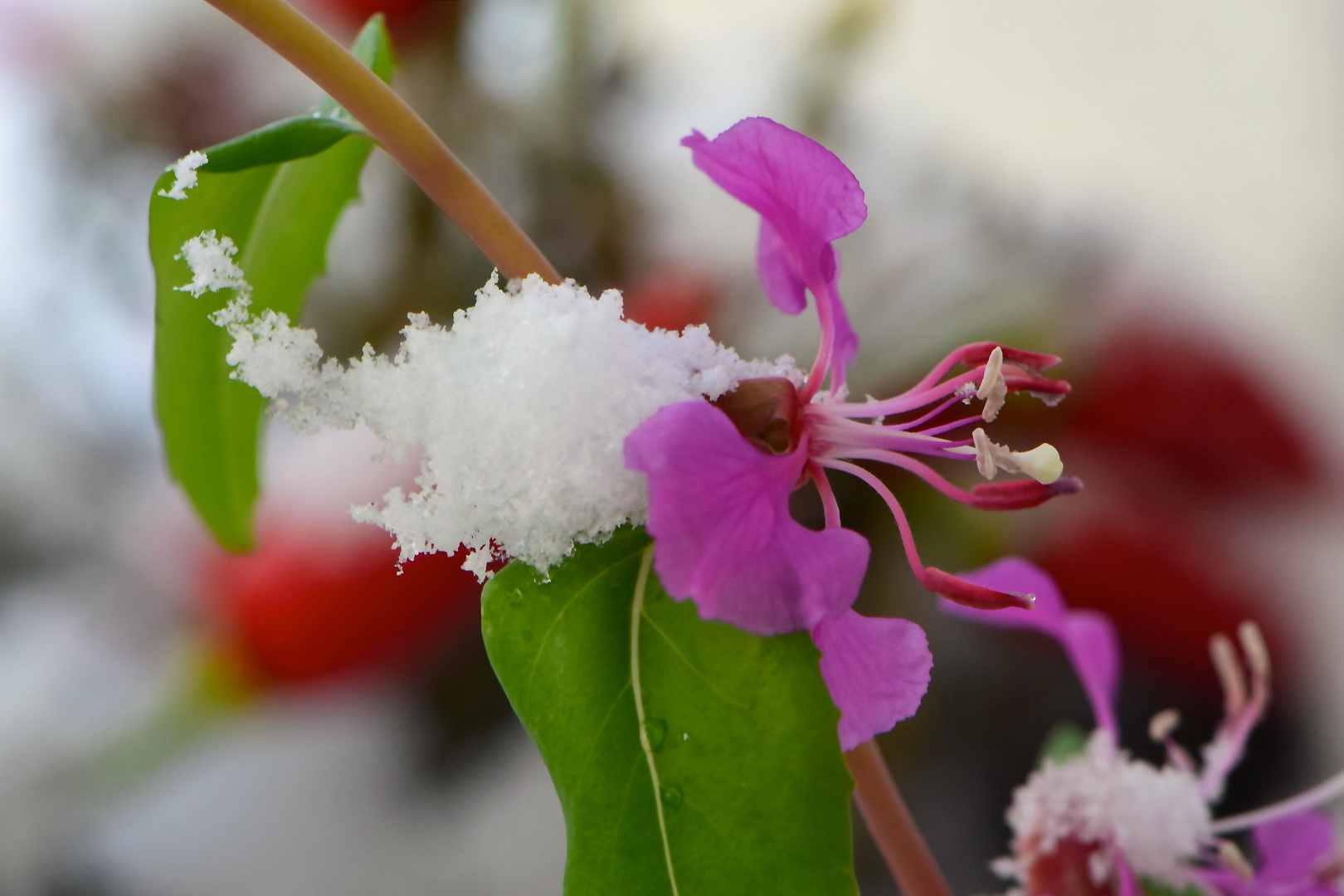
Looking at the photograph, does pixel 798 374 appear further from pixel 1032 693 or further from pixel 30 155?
pixel 30 155

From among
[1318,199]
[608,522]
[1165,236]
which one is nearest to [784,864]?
[608,522]

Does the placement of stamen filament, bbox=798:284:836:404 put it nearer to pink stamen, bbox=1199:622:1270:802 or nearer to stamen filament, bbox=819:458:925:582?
stamen filament, bbox=819:458:925:582

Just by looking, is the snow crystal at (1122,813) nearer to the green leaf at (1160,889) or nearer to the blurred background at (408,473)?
the green leaf at (1160,889)

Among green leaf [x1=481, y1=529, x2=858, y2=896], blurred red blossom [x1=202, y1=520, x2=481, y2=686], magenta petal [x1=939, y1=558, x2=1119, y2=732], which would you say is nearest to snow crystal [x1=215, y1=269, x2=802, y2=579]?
green leaf [x1=481, y1=529, x2=858, y2=896]

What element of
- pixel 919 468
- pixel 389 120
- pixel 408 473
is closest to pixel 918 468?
pixel 919 468

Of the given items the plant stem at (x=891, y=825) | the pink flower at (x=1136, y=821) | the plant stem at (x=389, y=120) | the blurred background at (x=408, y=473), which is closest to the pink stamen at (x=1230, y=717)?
the pink flower at (x=1136, y=821)

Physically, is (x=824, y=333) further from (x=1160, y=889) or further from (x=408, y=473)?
(x=408, y=473)
